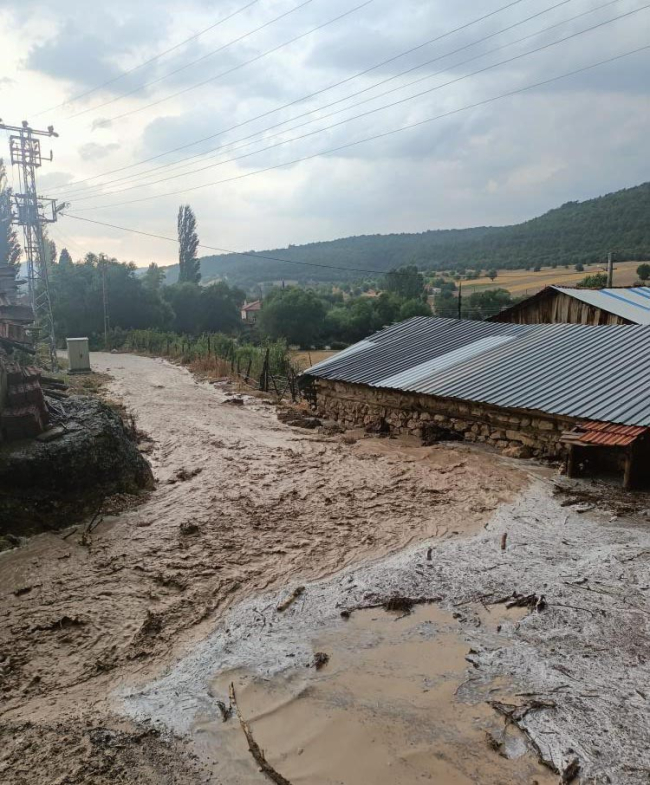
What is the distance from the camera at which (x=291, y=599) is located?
6617mm

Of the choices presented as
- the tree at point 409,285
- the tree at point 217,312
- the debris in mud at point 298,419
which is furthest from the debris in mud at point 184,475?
the tree at point 409,285

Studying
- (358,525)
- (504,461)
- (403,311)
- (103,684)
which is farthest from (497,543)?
(403,311)

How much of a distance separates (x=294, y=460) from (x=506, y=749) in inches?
333

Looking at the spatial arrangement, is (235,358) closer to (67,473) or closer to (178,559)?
(67,473)

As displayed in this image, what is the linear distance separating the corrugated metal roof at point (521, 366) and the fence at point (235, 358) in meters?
4.54

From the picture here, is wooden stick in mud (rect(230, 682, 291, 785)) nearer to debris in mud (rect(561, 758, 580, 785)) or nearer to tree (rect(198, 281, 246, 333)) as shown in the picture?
debris in mud (rect(561, 758, 580, 785))

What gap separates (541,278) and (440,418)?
41469mm

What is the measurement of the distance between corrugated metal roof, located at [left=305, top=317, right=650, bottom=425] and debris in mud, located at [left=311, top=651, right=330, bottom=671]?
6.63m

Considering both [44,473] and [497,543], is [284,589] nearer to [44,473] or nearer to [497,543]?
[497,543]

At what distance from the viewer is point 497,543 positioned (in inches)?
311

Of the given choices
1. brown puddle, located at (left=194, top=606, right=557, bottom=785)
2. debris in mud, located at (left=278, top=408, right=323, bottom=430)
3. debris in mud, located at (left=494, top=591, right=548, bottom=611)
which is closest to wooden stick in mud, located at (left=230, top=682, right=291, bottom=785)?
brown puddle, located at (left=194, top=606, right=557, bottom=785)

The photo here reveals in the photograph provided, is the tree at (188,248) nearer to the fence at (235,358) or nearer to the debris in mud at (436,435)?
the fence at (235,358)

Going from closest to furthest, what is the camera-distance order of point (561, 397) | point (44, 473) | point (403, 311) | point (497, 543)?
point (497, 543)
point (44, 473)
point (561, 397)
point (403, 311)

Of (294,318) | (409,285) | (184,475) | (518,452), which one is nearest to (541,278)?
(409,285)
